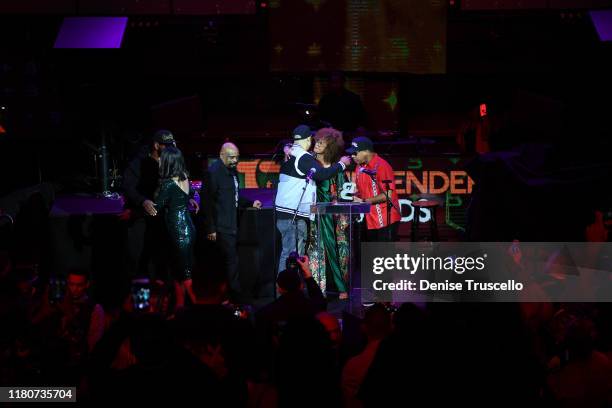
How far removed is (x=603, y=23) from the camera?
474 inches

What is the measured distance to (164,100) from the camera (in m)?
13.2

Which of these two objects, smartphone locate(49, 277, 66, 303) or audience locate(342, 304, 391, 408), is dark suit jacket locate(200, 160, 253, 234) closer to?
smartphone locate(49, 277, 66, 303)

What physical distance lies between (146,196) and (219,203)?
0.81m

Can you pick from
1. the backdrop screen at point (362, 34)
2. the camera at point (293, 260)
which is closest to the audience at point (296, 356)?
the camera at point (293, 260)

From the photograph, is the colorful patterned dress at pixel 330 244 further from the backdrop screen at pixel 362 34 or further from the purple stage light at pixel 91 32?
the purple stage light at pixel 91 32

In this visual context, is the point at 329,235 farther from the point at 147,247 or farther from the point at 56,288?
the point at 56,288

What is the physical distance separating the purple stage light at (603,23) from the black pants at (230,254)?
728 cm

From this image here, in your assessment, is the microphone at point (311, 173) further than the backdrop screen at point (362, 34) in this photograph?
No

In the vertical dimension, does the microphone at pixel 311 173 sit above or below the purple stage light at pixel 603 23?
below

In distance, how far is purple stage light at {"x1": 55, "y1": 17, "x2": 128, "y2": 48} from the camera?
1179 cm

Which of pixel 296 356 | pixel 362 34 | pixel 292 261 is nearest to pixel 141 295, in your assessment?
pixel 296 356

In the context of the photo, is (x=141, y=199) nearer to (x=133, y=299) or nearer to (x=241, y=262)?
(x=241, y=262)

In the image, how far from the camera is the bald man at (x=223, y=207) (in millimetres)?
8133

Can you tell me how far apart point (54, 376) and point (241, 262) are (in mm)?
4523
